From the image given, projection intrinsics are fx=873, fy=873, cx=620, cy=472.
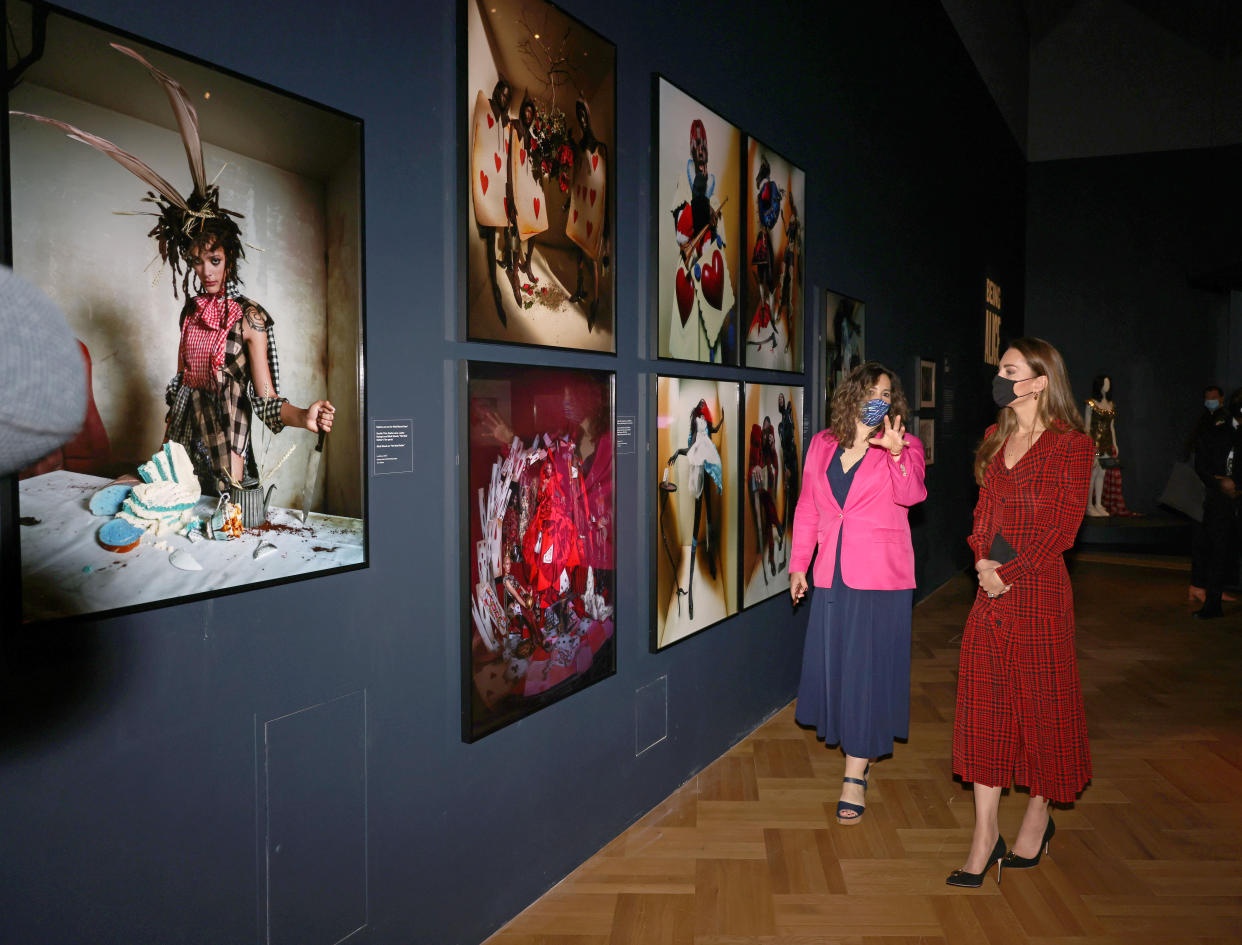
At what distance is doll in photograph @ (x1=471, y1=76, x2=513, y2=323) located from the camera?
2.50m

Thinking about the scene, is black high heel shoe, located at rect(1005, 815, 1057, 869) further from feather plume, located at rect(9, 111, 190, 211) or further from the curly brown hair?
feather plume, located at rect(9, 111, 190, 211)

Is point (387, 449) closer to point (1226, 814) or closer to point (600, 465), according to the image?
point (600, 465)

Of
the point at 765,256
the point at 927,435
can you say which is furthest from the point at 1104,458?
the point at 765,256

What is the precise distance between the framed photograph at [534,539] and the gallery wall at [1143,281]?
1085 centimetres

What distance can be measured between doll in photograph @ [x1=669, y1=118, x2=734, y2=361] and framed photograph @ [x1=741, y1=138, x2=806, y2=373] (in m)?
0.29

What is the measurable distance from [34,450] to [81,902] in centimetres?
146

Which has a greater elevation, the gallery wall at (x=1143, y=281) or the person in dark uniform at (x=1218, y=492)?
the gallery wall at (x=1143, y=281)

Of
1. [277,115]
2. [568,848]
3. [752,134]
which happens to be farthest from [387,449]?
[752,134]

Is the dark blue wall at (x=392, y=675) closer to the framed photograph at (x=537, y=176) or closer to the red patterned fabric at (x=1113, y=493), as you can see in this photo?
the framed photograph at (x=537, y=176)

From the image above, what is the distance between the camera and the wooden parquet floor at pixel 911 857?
9.23 feet

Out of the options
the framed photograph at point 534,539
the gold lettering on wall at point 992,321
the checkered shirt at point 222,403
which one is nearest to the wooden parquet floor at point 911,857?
the framed photograph at point 534,539

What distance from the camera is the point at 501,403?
8.61 ft

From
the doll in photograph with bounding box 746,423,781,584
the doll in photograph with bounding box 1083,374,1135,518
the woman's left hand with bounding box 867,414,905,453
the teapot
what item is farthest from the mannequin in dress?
the teapot

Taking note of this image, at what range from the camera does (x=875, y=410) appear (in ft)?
11.1
